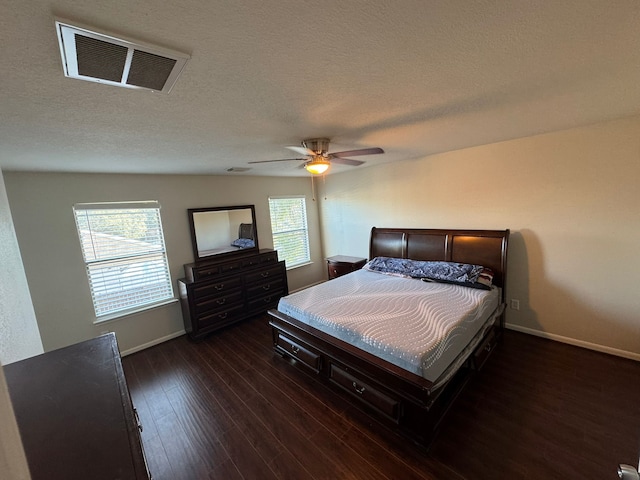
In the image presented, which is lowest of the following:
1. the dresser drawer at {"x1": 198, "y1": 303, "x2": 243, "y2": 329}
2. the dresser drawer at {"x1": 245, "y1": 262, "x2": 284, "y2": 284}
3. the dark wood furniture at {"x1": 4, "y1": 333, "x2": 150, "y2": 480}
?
the dresser drawer at {"x1": 198, "y1": 303, "x2": 243, "y2": 329}

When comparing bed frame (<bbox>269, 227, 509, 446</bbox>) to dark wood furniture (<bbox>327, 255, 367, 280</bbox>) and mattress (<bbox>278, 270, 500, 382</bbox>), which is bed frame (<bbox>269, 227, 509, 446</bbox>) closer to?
mattress (<bbox>278, 270, 500, 382</bbox>)

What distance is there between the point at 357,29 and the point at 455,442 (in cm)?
251

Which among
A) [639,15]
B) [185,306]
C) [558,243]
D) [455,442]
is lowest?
[455,442]

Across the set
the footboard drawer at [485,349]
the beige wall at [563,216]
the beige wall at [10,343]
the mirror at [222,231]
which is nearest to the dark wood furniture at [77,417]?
the beige wall at [10,343]

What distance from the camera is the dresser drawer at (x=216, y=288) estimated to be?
340cm

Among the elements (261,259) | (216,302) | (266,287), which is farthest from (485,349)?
(216,302)

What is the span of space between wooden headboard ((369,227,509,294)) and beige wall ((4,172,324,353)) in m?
2.77

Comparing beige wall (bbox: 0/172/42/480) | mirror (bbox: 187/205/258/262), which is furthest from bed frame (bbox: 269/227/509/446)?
beige wall (bbox: 0/172/42/480)

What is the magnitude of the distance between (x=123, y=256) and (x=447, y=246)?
4.21 m

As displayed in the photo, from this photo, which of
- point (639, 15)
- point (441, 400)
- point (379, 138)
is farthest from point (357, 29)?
point (441, 400)

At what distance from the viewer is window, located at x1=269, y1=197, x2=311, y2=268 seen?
477 cm

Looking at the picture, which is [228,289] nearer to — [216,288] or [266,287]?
[216,288]

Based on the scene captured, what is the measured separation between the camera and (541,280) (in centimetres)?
288

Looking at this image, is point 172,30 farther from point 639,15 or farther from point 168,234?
point 168,234
